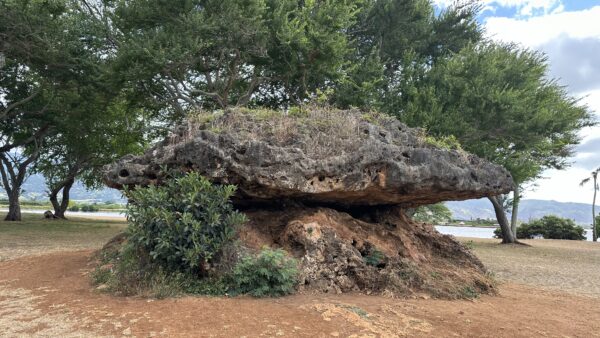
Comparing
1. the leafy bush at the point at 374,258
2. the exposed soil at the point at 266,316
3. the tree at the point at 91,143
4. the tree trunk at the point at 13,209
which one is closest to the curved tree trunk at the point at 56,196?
the tree at the point at 91,143

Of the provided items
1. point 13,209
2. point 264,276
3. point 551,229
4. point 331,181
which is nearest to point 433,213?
point 551,229

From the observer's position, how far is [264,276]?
6.92 meters

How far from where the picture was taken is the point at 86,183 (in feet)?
118

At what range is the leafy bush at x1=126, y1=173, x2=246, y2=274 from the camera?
22.3 feet

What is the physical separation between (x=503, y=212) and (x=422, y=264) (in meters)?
22.5

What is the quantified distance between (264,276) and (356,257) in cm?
198

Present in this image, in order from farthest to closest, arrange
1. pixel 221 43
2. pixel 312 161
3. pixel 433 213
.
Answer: pixel 433 213 → pixel 221 43 → pixel 312 161

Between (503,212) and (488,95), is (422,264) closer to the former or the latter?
(488,95)

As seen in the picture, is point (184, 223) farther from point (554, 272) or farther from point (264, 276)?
point (554, 272)

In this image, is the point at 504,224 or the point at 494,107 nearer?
the point at 494,107

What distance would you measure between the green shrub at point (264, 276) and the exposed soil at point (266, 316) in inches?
9.9

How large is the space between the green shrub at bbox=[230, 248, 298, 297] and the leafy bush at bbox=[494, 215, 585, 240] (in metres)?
35.3

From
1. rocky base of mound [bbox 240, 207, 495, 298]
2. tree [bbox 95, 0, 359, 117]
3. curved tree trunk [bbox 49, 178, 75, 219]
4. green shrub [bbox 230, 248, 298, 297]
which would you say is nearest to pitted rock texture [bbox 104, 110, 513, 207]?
rocky base of mound [bbox 240, 207, 495, 298]

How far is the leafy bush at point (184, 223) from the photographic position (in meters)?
6.79
